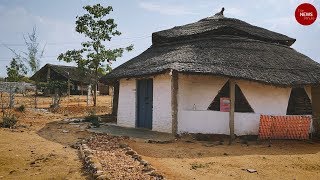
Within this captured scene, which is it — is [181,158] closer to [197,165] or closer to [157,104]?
[197,165]

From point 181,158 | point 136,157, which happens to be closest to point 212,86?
point 181,158

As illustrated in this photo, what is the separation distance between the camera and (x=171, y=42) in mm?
15547

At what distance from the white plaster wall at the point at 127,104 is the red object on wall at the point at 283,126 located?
523 cm

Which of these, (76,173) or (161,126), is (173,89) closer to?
(161,126)

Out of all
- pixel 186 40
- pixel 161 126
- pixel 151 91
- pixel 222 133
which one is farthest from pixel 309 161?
pixel 186 40

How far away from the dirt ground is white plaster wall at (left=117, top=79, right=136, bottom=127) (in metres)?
2.31

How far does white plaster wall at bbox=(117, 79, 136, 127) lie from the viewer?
1348cm

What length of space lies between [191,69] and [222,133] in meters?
2.62

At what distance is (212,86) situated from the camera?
Result: 39.4 ft

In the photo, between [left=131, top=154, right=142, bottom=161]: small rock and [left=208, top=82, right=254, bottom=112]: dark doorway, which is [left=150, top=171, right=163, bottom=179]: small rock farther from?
[left=208, top=82, right=254, bottom=112]: dark doorway

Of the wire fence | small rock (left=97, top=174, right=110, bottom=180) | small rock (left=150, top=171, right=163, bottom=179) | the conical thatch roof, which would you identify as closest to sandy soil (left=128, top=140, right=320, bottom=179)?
small rock (left=150, top=171, right=163, bottom=179)

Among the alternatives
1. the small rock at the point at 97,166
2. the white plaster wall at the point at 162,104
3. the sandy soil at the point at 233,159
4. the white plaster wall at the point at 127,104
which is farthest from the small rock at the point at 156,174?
the white plaster wall at the point at 127,104

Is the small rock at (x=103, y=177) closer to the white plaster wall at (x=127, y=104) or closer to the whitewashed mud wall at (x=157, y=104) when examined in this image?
the whitewashed mud wall at (x=157, y=104)

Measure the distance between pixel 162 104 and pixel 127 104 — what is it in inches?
90.0
